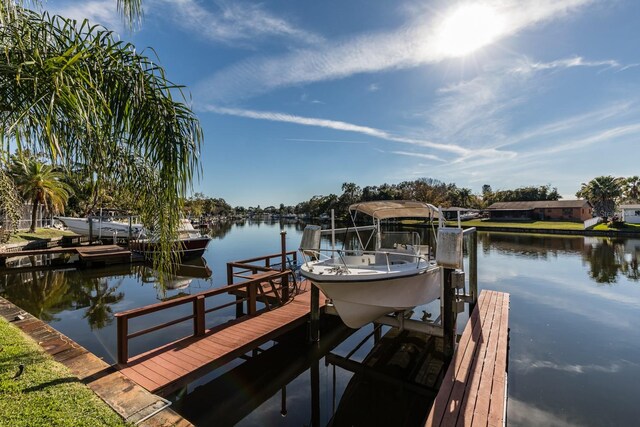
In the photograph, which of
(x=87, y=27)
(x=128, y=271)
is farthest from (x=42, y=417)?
(x=128, y=271)

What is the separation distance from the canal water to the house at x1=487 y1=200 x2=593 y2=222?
48.0 meters

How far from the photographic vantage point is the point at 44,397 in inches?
161

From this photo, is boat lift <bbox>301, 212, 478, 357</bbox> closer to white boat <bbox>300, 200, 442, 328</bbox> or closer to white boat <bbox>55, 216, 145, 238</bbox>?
white boat <bbox>300, 200, 442, 328</bbox>

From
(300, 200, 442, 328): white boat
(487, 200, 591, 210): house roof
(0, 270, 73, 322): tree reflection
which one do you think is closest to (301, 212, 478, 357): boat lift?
(300, 200, 442, 328): white boat

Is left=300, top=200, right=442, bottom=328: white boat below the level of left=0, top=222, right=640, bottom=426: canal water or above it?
above

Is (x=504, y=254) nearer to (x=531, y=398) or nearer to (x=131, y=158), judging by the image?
(x=531, y=398)

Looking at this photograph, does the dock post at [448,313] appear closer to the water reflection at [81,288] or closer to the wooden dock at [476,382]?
the wooden dock at [476,382]

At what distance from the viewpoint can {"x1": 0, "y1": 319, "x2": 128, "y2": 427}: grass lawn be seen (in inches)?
144

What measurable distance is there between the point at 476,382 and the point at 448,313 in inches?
69.4

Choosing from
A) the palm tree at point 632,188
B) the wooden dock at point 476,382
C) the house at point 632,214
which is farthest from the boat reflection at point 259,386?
the palm tree at point 632,188

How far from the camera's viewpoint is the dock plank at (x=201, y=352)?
5184mm

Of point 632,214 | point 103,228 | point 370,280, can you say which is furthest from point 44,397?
point 632,214

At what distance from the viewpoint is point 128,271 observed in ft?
63.1

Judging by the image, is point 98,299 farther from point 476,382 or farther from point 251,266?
point 476,382
